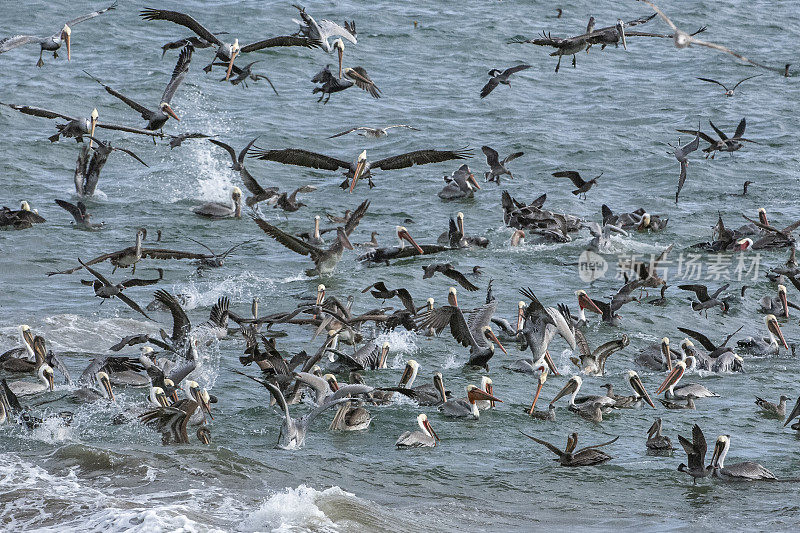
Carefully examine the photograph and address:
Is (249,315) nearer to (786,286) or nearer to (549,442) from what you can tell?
(549,442)

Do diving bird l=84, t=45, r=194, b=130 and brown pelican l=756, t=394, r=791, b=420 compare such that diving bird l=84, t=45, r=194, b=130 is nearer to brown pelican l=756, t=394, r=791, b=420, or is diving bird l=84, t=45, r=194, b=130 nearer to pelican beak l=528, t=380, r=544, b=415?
pelican beak l=528, t=380, r=544, b=415

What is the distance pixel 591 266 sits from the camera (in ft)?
58.3

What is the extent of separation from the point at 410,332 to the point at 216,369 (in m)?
2.67

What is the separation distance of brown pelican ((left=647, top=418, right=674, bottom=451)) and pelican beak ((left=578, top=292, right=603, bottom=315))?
3.89 meters

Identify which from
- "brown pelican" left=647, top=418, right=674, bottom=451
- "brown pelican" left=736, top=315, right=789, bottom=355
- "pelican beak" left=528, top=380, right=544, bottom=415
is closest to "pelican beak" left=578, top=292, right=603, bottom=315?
"brown pelican" left=736, top=315, right=789, bottom=355

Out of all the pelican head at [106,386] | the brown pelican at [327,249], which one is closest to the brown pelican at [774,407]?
the brown pelican at [327,249]

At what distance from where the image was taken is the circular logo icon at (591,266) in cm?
1739

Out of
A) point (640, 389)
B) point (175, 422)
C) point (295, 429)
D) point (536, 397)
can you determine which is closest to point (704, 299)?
point (640, 389)

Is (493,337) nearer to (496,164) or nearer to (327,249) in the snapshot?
(327,249)

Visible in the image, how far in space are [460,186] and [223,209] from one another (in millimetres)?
4518

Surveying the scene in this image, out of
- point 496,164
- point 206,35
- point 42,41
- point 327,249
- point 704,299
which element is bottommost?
point 327,249

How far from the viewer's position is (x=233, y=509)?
8.75m

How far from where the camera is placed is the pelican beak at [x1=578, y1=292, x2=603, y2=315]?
14.5 metres

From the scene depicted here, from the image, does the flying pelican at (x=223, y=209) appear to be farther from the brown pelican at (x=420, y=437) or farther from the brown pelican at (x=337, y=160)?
the brown pelican at (x=420, y=437)
